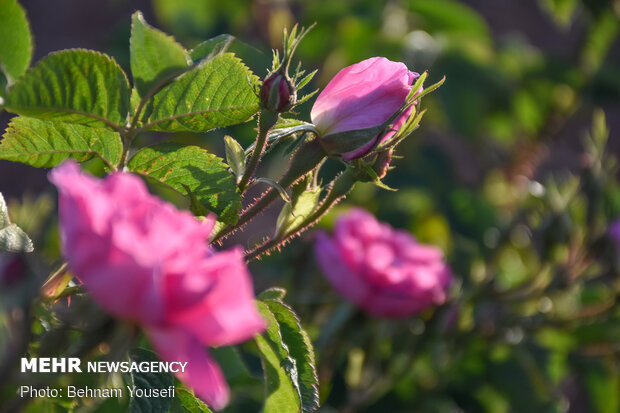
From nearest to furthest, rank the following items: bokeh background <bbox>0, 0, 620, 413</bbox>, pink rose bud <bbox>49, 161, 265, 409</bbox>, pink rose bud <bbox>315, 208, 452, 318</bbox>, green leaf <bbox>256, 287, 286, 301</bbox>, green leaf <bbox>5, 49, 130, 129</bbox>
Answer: pink rose bud <bbox>49, 161, 265, 409</bbox>, green leaf <bbox>5, 49, 130, 129</bbox>, green leaf <bbox>256, 287, 286, 301</bbox>, pink rose bud <bbox>315, 208, 452, 318</bbox>, bokeh background <bbox>0, 0, 620, 413</bbox>

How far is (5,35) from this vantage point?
475 mm

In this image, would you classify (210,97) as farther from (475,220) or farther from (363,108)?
(475,220)

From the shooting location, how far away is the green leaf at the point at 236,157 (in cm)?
43

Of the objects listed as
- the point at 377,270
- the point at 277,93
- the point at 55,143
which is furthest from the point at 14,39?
the point at 377,270

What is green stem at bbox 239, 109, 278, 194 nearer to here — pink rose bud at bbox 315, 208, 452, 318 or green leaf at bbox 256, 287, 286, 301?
green leaf at bbox 256, 287, 286, 301

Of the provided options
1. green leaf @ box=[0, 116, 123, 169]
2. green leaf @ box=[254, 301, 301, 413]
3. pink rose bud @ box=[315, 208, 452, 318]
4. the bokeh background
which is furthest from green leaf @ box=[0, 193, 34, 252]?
pink rose bud @ box=[315, 208, 452, 318]

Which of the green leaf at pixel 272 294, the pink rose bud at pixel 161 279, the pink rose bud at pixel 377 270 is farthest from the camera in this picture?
the pink rose bud at pixel 377 270

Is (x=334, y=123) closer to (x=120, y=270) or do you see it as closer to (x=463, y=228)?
(x=120, y=270)

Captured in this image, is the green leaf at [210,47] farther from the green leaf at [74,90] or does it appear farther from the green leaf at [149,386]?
the green leaf at [149,386]

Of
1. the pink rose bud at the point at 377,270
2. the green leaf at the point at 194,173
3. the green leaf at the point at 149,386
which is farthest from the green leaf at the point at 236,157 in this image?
the pink rose bud at the point at 377,270

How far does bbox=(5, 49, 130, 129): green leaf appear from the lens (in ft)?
1.24

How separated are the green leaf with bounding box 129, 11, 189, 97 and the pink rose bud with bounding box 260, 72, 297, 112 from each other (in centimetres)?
5

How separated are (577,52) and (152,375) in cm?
143

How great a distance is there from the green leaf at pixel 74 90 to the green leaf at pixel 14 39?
0.09 meters
